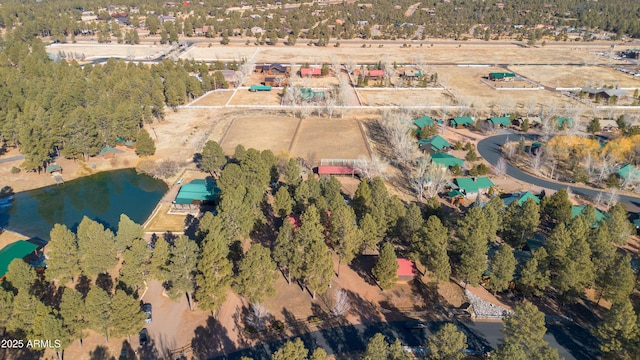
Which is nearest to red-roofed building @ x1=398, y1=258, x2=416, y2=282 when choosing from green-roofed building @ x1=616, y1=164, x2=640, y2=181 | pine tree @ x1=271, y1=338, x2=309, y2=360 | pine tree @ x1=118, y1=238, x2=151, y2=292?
pine tree @ x1=271, y1=338, x2=309, y2=360

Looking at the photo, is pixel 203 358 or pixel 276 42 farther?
pixel 276 42

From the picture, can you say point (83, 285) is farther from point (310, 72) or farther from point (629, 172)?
point (310, 72)

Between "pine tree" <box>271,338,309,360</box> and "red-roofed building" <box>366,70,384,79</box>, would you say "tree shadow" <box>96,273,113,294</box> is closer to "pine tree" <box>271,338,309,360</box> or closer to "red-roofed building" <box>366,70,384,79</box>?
"pine tree" <box>271,338,309,360</box>

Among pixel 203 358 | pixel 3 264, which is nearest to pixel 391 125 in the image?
pixel 203 358

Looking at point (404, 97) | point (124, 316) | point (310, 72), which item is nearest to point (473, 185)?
point (404, 97)

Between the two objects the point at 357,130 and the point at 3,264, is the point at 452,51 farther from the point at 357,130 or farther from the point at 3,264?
the point at 3,264

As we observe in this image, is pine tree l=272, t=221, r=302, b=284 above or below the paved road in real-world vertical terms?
above
